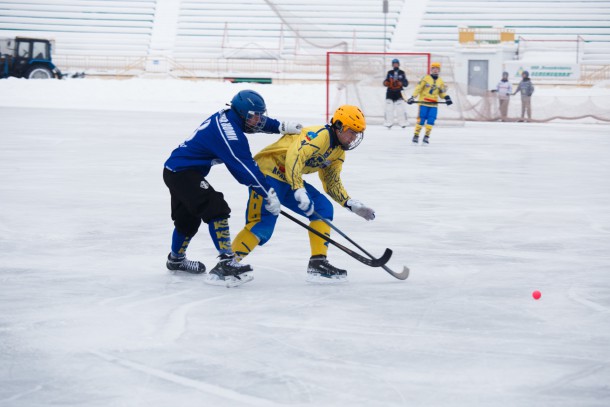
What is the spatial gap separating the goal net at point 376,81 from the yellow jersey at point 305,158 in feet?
48.3

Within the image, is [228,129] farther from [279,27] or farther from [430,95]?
[279,27]

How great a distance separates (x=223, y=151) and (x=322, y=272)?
2.82ft

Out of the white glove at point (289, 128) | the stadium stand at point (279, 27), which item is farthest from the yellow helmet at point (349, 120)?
the stadium stand at point (279, 27)

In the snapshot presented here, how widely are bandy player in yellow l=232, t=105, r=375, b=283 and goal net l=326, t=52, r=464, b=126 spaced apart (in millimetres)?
14732

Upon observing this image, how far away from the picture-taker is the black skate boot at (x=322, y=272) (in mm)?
4974

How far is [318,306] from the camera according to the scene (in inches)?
174

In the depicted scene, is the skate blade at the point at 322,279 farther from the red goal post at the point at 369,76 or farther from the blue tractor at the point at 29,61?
the blue tractor at the point at 29,61

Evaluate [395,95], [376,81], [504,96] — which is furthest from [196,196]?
[504,96]

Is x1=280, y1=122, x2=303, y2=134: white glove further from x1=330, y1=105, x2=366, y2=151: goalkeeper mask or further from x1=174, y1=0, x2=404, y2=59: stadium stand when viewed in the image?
x1=174, y1=0, x2=404, y2=59: stadium stand

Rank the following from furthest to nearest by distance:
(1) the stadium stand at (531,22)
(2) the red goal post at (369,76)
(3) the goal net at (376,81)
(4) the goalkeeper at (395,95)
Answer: (1) the stadium stand at (531,22), (2) the red goal post at (369,76), (3) the goal net at (376,81), (4) the goalkeeper at (395,95)

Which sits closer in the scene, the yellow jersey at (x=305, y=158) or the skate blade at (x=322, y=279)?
the yellow jersey at (x=305, y=158)

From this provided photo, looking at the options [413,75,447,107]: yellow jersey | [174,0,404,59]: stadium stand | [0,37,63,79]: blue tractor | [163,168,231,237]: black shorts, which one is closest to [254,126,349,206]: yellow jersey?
[163,168,231,237]: black shorts

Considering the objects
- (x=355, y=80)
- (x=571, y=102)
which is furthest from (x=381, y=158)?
(x=571, y=102)

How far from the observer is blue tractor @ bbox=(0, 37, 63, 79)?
95.7ft
